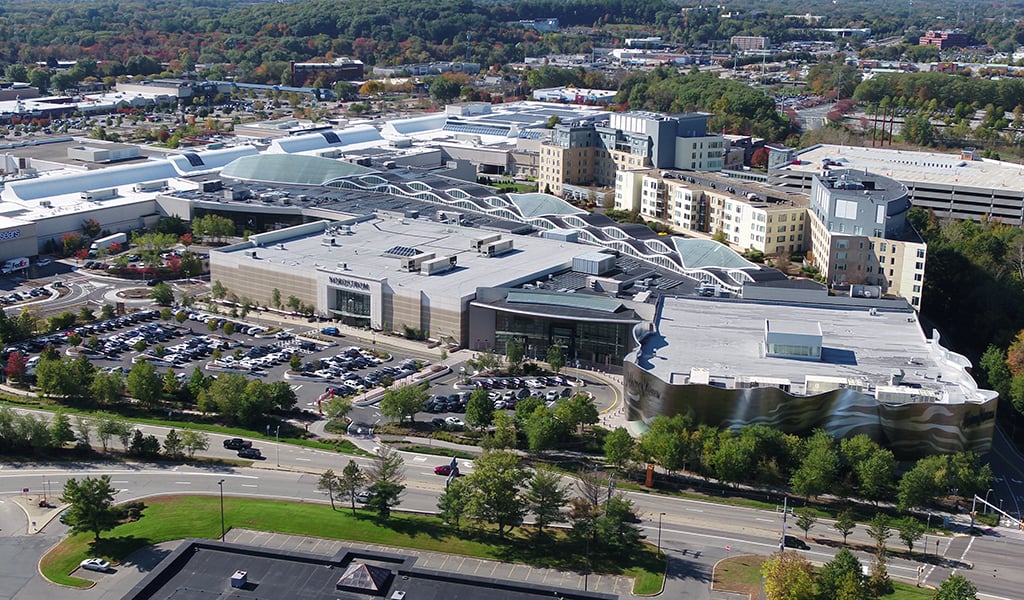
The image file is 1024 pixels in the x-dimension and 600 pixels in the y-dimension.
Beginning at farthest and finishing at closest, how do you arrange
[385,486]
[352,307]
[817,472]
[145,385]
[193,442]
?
[352,307] → [145,385] → [193,442] → [817,472] → [385,486]

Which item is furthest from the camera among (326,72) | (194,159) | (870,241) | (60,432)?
(326,72)

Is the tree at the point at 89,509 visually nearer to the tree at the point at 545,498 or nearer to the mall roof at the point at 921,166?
the tree at the point at 545,498

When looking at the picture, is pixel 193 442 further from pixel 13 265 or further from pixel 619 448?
pixel 13 265

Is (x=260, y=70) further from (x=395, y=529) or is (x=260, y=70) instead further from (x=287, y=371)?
(x=395, y=529)

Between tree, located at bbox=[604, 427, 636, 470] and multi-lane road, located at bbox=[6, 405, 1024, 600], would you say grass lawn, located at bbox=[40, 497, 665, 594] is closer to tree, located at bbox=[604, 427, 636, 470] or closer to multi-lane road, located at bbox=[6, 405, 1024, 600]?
multi-lane road, located at bbox=[6, 405, 1024, 600]

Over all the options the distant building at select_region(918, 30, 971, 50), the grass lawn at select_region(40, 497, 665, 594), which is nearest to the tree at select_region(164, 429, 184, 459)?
the grass lawn at select_region(40, 497, 665, 594)

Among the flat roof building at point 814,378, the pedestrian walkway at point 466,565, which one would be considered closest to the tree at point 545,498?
the pedestrian walkway at point 466,565

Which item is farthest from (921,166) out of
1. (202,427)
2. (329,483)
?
(329,483)
